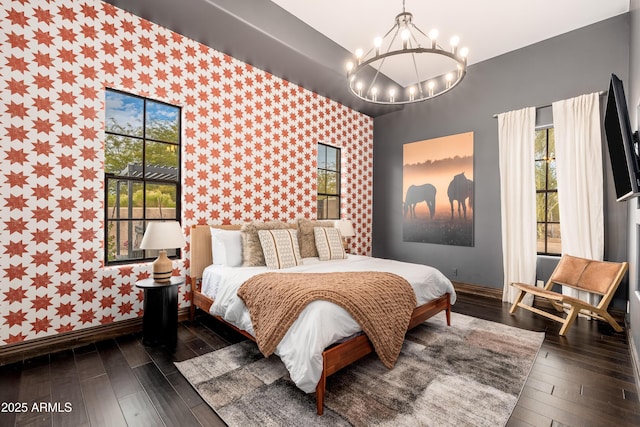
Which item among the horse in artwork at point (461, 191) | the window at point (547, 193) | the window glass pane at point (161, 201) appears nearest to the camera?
the window glass pane at point (161, 201)

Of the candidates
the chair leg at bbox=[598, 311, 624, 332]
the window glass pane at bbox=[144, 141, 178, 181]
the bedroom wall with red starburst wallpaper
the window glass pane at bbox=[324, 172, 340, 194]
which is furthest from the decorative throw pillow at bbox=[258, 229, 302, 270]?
the chair leg at bbox=[598, 311, 624, 332]

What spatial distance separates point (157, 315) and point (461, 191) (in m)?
4.38

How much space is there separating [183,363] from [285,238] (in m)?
1.52

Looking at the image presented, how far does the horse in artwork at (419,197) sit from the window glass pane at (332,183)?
4.14 ft

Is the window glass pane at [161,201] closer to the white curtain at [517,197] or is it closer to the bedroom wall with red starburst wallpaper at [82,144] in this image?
the bedroom wall with red starburst wallpaper at [82,144]

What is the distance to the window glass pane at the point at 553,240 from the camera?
4.10 meters

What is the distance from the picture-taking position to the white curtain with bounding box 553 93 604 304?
3344mm

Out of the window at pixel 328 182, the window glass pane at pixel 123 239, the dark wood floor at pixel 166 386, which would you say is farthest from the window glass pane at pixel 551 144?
the window glass pane at pixel 123 239

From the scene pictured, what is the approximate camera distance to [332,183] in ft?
→ 17.1

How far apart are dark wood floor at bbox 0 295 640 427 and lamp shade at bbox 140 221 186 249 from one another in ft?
3.02

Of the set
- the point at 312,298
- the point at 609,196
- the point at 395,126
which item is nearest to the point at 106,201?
the point at 312,298

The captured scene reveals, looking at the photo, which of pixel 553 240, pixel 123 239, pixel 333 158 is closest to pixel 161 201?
pixel 123 239

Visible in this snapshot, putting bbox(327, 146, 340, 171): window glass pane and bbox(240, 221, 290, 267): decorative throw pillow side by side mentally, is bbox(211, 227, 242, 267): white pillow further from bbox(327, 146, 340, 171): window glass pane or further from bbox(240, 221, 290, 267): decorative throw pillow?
bbox(327, 146, 340, 171): window glass pane

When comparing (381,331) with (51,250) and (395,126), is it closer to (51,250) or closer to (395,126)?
(51,250)
